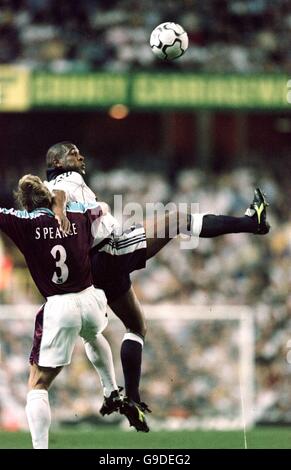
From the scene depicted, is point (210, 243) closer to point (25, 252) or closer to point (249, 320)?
point (249, 320)

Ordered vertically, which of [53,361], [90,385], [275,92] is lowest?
[53,361]

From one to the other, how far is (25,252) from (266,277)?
7.14m

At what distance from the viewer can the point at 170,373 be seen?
1301 cm

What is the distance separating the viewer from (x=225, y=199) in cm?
1631

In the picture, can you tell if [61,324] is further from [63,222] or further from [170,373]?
[170,373]

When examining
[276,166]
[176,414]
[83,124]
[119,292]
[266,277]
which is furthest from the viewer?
[83,124]

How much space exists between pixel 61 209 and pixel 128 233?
30.5 inches

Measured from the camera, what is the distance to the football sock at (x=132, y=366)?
8.95 m

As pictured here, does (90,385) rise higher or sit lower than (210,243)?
lower

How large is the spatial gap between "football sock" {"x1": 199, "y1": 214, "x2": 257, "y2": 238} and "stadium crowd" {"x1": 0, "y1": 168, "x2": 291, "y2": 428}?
4349 mm

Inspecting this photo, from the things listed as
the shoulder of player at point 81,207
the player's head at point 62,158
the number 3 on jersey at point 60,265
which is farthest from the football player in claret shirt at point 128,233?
the number 3 on jersey at point 60,265

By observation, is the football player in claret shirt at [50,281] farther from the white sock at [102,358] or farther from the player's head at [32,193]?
the white sock at [102,358]
